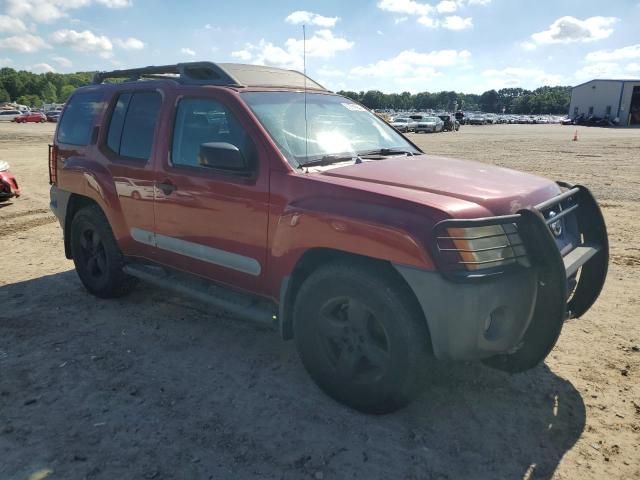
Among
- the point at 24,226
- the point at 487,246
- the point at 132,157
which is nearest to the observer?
the point at 487,246

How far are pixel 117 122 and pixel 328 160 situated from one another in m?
2.25

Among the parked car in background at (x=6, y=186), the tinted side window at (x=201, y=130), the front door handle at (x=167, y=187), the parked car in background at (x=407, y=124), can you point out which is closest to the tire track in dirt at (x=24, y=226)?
the parked car in background at (x=6, y=186)

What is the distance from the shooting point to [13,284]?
5.48 meters

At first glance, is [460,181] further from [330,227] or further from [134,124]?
[134,124]

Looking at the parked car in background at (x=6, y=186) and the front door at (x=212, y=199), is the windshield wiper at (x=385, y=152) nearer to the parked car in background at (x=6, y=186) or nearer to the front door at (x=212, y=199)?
the front door at (x=212, y=199)

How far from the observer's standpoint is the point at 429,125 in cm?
4375

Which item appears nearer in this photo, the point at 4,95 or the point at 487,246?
the point at 487,246

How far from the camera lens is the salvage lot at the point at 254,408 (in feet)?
8.89

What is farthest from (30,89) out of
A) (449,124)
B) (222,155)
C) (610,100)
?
(222,155)

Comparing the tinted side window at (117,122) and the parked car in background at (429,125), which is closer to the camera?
the tinted side window at (117,122)

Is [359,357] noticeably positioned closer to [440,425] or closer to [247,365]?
[440,425]

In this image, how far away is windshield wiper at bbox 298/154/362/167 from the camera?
11.2 ft

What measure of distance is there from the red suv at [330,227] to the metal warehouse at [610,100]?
75863 millimetres

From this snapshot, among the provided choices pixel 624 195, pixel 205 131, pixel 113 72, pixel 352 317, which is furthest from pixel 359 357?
pixel 624 195
